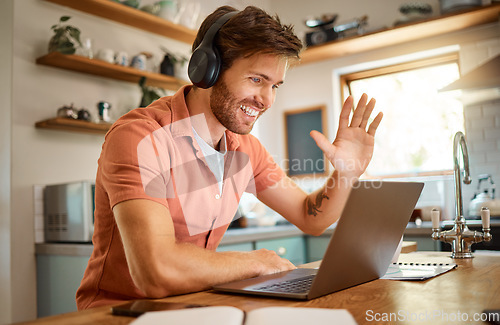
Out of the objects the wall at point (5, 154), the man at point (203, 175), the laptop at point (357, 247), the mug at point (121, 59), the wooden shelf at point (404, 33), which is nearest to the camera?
the laptop at point (357, 247)

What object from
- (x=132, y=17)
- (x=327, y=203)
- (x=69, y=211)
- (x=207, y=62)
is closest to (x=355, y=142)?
(x=327, y=203)

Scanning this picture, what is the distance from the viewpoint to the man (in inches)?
40.1

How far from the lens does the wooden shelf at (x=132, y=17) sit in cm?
279

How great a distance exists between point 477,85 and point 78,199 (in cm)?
235

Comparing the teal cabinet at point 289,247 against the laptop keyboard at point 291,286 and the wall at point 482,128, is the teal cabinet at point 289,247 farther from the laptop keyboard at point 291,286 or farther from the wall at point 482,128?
the laptop keyboard at point 291,286

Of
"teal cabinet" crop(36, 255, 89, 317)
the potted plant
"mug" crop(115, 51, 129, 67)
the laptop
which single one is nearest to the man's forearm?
the laptop

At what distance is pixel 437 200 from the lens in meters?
3.50

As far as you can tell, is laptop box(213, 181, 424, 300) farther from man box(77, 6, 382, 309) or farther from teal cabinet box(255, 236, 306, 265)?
teal cabinet box(255, 236, 306, 265)

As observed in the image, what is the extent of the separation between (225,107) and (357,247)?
28.6 inches

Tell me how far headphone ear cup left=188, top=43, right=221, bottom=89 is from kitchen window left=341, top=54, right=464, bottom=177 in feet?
8.70

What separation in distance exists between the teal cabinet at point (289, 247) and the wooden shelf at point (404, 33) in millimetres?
1550

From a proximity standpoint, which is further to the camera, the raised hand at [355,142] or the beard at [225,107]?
the beard at [225,107]

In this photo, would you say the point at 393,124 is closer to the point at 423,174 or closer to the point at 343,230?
the point at 423,174

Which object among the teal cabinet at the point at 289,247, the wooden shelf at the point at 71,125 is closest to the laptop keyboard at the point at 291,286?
the teal cabinet at the point at 289,247
